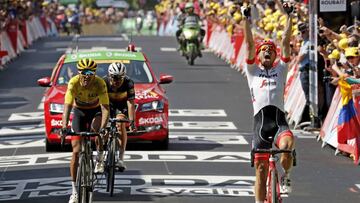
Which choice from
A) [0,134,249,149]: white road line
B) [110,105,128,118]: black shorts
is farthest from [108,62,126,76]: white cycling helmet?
[0,134,249,149]: white road line

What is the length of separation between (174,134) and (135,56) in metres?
1.95

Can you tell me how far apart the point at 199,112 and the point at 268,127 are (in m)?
12.9

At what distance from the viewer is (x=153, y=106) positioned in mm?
19406

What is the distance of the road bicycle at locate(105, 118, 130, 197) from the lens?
15.1 metres

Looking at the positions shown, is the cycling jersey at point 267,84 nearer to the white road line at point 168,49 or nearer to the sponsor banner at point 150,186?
the sponsor banner at point 150,186

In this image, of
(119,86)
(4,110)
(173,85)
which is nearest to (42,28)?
(173,85)

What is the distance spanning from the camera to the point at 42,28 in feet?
213

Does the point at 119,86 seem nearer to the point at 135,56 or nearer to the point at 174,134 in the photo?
the point at 135,56

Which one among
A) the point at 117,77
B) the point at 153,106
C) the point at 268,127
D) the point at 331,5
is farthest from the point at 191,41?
the point at 268,127

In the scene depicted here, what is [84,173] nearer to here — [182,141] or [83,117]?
[83,117]

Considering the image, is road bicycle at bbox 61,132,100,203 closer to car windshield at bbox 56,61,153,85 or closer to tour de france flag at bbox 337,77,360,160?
tour de france flag at bbox 337,77,360,160

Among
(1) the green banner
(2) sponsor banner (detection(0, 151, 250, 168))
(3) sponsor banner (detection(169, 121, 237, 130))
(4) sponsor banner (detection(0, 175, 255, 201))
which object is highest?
(1) the green banner

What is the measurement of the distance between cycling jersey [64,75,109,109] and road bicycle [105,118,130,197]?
760 millimetres

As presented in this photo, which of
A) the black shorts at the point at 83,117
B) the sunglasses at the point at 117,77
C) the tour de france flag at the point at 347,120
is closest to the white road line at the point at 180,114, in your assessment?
the tour de france flag at the point at 347,120
